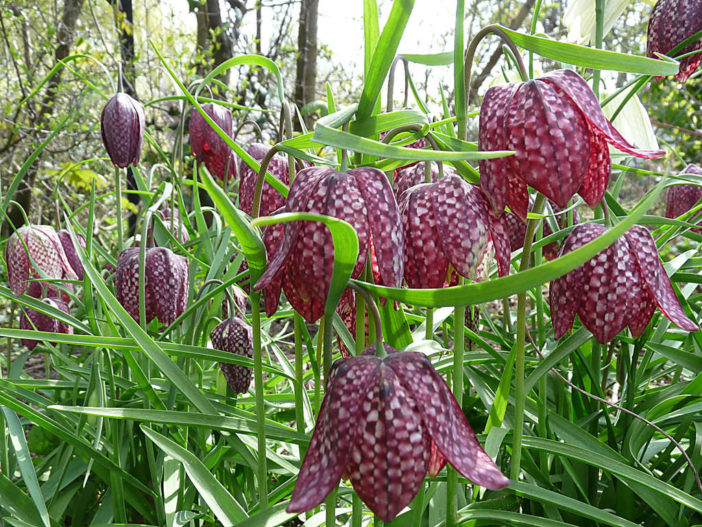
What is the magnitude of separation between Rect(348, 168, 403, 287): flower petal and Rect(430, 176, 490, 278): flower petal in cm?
10

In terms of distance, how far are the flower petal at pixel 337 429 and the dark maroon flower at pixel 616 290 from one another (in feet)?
1.36

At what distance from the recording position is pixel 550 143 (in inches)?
30.1

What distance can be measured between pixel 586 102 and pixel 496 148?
4.8 inches

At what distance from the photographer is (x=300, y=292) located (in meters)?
0.75

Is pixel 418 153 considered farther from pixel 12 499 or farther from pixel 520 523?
pixel 12 499

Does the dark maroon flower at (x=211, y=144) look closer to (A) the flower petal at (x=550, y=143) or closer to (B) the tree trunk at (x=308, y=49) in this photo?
(A) the flower petal at (x=550, y=143)

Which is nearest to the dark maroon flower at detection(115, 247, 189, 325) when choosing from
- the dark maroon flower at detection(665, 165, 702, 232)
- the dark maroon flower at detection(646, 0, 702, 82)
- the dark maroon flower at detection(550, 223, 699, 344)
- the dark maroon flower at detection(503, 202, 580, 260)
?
the dark maroon flower at detection(503, 202, 580, 260)

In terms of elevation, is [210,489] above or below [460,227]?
below

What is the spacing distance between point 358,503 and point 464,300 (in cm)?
37

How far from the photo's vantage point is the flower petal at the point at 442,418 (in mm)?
653

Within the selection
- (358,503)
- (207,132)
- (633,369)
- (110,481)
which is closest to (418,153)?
(358,503)

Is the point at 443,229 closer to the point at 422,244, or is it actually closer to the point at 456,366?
the point at 422,244

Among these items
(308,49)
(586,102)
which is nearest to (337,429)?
(586,102)

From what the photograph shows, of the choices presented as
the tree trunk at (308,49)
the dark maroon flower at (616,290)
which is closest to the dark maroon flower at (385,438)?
the dark maroon flower at (616,290)
